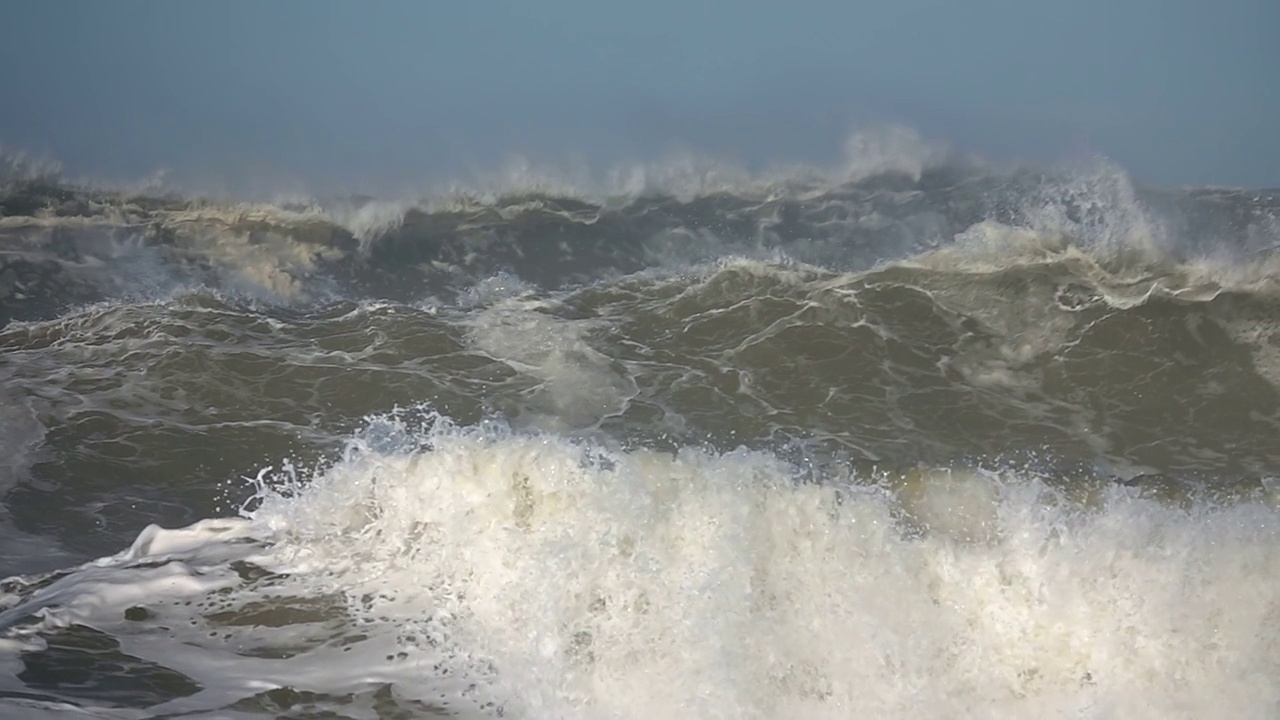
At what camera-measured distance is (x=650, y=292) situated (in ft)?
21.7

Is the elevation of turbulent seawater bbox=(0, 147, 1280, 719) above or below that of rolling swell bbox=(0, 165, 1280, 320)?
below

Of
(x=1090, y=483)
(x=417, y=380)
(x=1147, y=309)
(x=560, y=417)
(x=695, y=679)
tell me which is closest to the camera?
(x=695, y=679)

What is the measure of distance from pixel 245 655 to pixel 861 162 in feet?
20.3

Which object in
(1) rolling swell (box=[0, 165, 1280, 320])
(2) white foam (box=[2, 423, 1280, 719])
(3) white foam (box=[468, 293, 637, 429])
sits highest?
(1) rolling swell (box=[0, 165, 1280, 320])

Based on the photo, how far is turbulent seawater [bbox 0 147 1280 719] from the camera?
3.91 meters

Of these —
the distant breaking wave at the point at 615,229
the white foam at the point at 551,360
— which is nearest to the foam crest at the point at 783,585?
the white foam at the point at 551,360

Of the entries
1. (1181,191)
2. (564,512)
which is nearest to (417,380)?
(564,512)

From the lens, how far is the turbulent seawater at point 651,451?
3910mm

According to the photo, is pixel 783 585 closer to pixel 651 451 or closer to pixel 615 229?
pixel 651 451

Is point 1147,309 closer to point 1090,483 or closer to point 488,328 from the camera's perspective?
point 1090,483


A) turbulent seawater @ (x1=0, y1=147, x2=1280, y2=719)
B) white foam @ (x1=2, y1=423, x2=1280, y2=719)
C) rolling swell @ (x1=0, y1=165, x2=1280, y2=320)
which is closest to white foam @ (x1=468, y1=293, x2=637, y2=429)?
turbulent seawater @ (x1=0, y1=147, x2=1280, y2=719)

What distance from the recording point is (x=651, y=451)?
4.87 metres

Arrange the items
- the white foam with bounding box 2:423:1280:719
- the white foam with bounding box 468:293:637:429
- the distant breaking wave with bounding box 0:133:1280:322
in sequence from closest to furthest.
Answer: the white foam with bounding box 2:423:1280:719 < the white foam with bounding box 468:293:637:429 < the distant breaking wave with bounding box 0:133:1280:322

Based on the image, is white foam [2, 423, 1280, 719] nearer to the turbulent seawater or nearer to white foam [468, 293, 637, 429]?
the turbulent seawater
